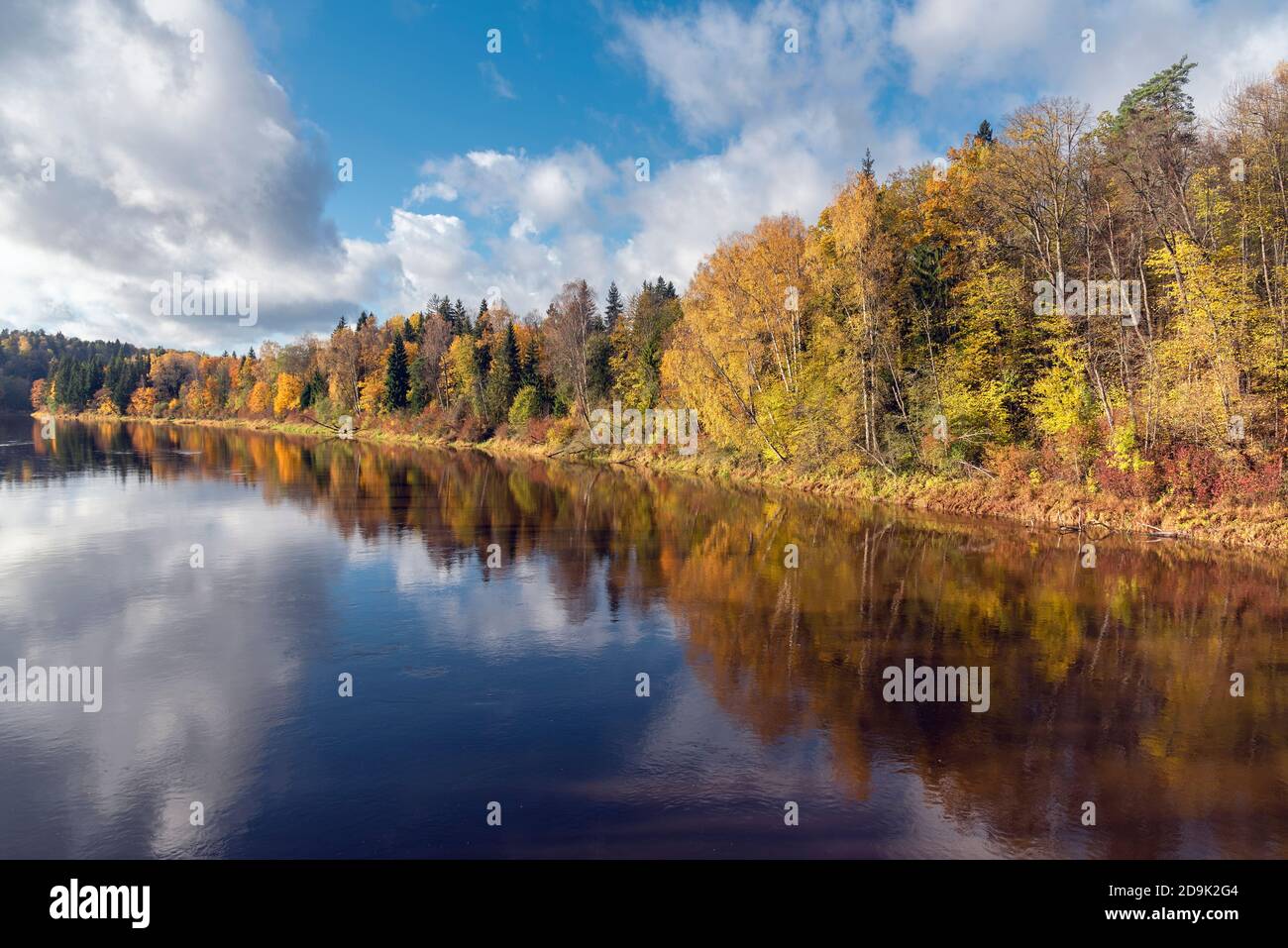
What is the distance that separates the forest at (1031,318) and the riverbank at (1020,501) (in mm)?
579

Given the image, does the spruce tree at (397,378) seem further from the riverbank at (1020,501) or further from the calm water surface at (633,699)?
the calm water surface at (633,699)

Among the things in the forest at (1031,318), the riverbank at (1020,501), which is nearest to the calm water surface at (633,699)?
the riverbank at (1020,501)

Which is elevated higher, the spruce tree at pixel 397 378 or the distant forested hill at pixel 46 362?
the distant forested hill at pixel 46 362

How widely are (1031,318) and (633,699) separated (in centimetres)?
2812

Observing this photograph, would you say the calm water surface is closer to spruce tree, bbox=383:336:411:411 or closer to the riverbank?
the riverbank

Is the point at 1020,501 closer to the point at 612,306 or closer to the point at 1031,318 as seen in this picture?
the point at 1031,318

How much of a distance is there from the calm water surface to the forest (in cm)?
564

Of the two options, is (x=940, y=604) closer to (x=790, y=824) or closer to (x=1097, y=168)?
(x=790, y=824)

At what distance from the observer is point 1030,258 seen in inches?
1195

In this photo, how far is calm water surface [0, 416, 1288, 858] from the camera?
7566mm

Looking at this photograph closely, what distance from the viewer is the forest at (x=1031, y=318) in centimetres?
2283

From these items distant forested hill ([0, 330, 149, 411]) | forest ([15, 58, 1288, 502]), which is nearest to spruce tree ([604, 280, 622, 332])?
forest ([15, 58, 1288, 502])

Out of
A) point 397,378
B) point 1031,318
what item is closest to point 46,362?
point 397,378

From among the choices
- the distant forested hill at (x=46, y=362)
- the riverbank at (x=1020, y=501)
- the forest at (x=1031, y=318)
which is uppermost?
the distant forested hill at (x=46, y=362)
